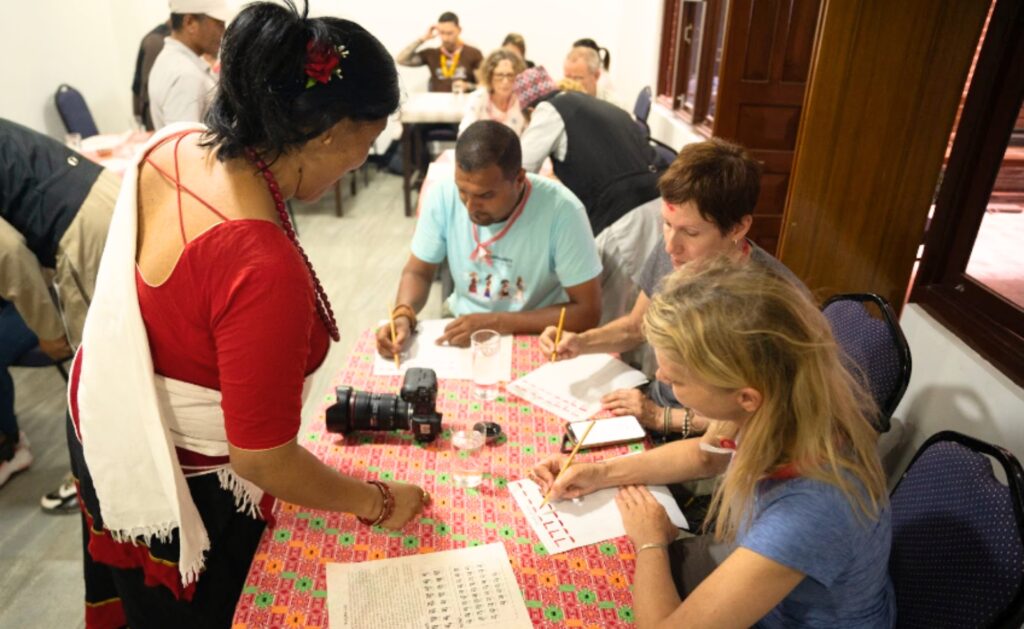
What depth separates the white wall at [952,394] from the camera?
4.47 ft

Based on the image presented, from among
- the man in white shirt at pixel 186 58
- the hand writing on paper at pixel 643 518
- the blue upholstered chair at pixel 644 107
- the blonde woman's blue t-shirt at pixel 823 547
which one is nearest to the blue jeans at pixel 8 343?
the man in white shirt at pixel 186 58

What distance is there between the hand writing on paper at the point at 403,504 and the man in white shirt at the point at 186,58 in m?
2.57

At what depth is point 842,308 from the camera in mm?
1549

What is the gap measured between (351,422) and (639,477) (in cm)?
58

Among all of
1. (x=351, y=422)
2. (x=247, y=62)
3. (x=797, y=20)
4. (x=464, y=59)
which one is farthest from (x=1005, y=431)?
(x=464, y=59)

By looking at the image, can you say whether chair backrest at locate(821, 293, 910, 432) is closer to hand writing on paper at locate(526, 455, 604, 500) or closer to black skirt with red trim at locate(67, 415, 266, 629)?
hand writing on paper at locate(526, 455, 604, 500)

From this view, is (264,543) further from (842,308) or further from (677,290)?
(842,308)

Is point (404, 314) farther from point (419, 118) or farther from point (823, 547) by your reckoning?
point (419, 118)

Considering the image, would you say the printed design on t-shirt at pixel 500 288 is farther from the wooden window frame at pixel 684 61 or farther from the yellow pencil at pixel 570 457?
the wooden window frame at pixel 684 61

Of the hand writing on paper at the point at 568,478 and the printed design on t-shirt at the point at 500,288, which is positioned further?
the printed design on t-shirt at the point at 500,288

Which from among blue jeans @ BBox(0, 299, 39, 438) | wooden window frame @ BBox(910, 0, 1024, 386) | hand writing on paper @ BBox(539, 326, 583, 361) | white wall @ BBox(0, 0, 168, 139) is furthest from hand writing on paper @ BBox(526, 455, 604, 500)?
white wall @ BBox(0, 0, 168, 139)

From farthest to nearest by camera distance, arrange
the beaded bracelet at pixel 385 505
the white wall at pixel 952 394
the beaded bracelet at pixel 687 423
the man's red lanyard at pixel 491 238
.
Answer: the man's red lanyard at pixel 491 238 → the beaded bracelet at pixel 687 423 → the white wall at pixel 952 394 → the beaded bracelet at pixel 385 505

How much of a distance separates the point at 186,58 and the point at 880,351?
3.12 m

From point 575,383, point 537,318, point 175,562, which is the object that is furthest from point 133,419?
point 537,318
